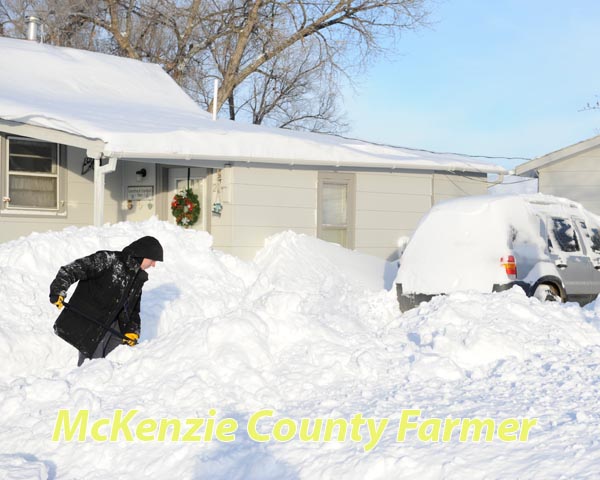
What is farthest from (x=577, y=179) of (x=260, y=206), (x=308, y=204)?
(x=260, y=206)

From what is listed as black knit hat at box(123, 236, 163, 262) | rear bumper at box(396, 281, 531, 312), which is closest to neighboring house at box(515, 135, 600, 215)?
rear bumper at box(396, 281, 531, 312)

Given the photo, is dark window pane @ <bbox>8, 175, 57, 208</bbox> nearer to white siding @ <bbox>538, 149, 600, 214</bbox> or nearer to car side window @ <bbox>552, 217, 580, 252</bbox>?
car side window @ <bbox>552, 217, 580, 252</bbox>

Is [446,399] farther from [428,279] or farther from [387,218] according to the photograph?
[387,218]

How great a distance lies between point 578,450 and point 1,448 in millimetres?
4108

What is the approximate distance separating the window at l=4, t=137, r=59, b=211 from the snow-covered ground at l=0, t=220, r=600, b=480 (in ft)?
13.1

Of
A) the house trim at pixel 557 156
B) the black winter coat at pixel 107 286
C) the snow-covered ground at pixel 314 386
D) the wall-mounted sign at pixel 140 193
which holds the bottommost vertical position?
the snow-covered ground at pixel 314 386

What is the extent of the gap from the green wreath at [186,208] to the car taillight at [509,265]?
21.4 ft

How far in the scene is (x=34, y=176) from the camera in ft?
49.6

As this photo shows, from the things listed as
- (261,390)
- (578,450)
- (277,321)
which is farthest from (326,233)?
(578,450)

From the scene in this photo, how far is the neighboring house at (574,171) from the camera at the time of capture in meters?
16.5

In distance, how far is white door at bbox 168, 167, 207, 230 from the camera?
15188mm

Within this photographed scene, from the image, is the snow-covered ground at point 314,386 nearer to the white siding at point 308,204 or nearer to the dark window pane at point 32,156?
the white siding at point 308,204

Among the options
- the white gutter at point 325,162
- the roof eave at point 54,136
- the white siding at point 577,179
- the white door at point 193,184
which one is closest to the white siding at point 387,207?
the white gutter at point 325,162

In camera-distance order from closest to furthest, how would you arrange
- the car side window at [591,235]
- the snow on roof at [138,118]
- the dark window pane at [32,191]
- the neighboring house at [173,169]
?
1. the car side window at [591,235]
2. the snow on roof at [138,118]
3. the neighboring house at [173,169]
4. the dark window pane at [32,191]
